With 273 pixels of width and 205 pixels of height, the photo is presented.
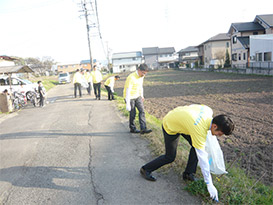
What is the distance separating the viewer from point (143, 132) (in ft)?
18.9

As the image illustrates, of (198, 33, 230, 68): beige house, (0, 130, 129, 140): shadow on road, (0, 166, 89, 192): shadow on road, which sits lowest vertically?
(0, 166, 89, 192): shadow on road

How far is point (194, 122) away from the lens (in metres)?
2.79

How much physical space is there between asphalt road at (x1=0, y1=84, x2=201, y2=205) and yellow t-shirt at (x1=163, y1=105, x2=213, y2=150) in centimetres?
92

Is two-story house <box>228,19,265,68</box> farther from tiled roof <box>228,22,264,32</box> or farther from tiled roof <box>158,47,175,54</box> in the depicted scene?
tiled roof <box>158,47,175,54</box>

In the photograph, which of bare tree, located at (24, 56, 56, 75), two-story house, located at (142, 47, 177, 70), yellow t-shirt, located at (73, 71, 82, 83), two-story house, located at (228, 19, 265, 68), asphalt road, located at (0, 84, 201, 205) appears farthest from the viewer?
two-story house, located at (142, 47, 177, 70)

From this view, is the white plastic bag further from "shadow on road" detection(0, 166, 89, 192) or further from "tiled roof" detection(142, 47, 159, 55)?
"tiled roof" detection(142, 47, 159, 55)

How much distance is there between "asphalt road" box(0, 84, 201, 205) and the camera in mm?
3250

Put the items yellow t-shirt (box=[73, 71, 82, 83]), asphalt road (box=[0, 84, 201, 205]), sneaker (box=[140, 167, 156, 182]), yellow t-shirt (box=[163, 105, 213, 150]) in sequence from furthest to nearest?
yellow t-shirt (box=[73, 71, 82, 83]) < sneaker (box=[140, 167, 156, 182]) < asphalt road (box=[0, 84, 201, 205]) < yellow t-shirt (box=[163, 105, 213, 150])

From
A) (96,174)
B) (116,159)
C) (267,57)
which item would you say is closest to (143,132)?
(116,159)

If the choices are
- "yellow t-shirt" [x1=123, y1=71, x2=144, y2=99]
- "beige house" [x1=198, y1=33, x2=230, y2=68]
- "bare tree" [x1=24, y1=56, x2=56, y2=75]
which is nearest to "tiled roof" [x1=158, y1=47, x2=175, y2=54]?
"beige house" [x1=198, y1=33, x2=230, y2=68]

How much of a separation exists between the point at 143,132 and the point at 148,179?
7.40 feet

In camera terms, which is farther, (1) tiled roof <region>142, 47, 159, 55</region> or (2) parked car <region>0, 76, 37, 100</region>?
(1) tiled roof <region>142, 47, 159, 55</region>

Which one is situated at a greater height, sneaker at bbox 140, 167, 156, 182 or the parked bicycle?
the parked bicycle

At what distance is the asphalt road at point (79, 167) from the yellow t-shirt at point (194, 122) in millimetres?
925
